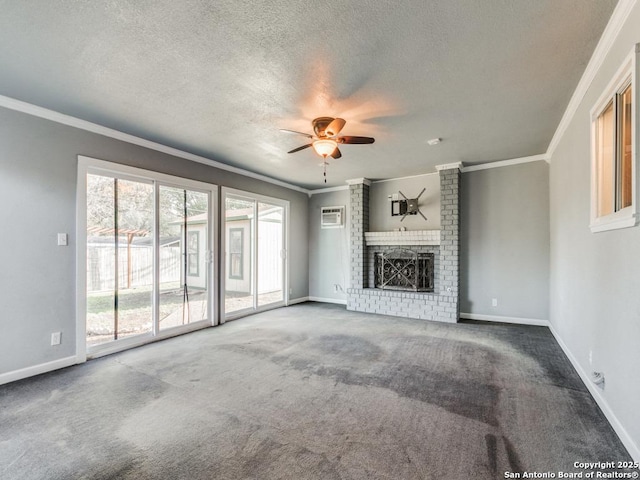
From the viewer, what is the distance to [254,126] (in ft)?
12.0

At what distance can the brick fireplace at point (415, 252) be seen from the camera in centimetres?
529

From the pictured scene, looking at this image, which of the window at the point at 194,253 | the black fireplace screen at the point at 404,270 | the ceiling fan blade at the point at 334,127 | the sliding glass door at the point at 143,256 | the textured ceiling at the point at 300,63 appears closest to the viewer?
the textured ceiling at the point at 300,63

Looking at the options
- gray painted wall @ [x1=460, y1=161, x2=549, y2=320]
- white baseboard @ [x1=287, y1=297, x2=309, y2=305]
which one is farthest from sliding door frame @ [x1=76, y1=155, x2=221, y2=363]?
gray painted wall @ [x1=460, y1=161, x2=549, y2=320]

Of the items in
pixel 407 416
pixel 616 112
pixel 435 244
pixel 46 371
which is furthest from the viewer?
pixel 435 244

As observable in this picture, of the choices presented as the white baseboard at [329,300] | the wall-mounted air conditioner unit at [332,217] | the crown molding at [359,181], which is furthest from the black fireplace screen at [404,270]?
the crown molding at [359,181]

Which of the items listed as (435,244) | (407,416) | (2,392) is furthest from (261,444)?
(435,244)

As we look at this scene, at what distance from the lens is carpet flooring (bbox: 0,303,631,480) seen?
1814 millimetres

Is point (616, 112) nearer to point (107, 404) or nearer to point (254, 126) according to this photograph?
point (254, 126)

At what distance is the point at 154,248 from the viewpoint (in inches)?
166

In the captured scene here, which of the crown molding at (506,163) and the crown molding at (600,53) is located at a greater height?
the crown molding at (600,53)

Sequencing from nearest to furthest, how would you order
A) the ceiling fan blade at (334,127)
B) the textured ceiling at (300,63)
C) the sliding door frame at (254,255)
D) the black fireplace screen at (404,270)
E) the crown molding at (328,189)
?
the textured ceiling at (300,63) → the ceiling fan blade at (334,127) → the sliding door frame at (254,255) → the black fireplace screen at (404,270) → the crown molding at (328,189)

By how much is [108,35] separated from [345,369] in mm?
3399

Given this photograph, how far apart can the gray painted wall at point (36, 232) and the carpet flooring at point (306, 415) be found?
41cm

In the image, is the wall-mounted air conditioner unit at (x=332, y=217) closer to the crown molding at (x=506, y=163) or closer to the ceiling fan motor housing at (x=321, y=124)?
the crown molding at (x=506, y=163)
